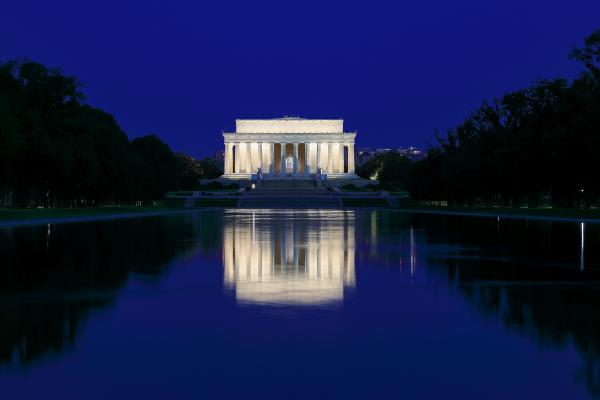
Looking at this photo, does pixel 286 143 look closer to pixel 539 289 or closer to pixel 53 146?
pixel 53 146

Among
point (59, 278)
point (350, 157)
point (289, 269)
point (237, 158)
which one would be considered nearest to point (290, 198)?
point (350, 157)

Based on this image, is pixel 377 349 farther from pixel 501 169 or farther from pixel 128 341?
pixel 501 169

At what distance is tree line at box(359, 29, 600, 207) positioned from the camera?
55312 millimetres

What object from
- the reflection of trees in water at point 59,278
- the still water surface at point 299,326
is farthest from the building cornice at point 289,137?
the still water surface at point 299,326

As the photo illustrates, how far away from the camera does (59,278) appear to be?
1625 cm

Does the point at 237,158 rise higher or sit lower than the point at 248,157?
lower

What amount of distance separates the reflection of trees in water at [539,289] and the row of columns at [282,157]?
115616 mm

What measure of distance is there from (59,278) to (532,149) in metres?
50.2

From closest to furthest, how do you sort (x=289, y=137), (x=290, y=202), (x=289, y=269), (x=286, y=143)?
(x=289, y=269) → (x=290, y=202) → (x=289, y=137) → (x=286, y=143)

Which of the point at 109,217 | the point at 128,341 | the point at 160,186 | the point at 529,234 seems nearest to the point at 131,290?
the point at 128,341

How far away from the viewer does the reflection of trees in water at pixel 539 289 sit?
396 inches

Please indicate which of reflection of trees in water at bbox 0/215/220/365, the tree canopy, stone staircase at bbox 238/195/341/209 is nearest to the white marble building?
stone staircase at bbox 238/195/341/209

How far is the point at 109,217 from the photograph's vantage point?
5538 centimetres

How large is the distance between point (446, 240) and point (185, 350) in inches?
843
